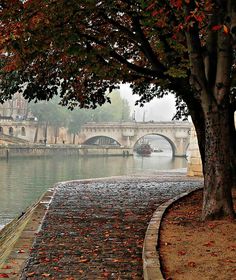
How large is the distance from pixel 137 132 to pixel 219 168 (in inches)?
3040

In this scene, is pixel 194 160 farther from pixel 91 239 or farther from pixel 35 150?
pixel 35 150

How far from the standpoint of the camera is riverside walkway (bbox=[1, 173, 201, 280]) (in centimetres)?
631

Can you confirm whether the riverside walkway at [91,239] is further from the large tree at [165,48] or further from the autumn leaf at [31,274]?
the large tree at [165,48]

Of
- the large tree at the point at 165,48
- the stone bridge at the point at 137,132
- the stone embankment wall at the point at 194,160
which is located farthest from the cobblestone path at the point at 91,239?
the stone bridge at the point at 137,132

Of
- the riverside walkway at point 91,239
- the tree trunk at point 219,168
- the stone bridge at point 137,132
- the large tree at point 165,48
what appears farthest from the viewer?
the stone bridge at point 137,132

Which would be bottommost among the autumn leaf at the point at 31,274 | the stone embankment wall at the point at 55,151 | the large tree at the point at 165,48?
the autumn leaf at the point at 31,274

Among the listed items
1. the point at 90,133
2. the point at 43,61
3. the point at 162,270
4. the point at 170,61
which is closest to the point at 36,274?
the point at 162,270

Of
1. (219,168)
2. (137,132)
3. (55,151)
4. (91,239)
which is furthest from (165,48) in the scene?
(137,132)

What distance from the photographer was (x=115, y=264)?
6.56 m

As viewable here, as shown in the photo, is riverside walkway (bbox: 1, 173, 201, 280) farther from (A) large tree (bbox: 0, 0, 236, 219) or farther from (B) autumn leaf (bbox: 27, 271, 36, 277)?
(A) large tree (bbox: 0, 0, 236, 219)

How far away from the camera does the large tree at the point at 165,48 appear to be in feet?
27.4

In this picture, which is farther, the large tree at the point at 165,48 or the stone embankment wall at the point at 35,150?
the stone embankment wall at the point at 35,150

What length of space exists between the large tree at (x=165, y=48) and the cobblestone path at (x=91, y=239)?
182 cm

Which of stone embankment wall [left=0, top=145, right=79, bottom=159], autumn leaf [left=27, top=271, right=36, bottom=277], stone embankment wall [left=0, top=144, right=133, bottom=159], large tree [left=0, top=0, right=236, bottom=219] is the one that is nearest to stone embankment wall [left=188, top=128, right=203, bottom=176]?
large tree [left=0, top=0, right=236, bottom=219]
